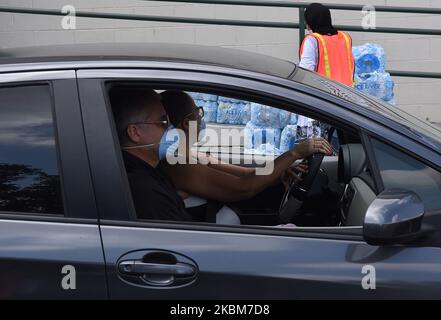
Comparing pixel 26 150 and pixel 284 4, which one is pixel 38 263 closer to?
pixel 26 150

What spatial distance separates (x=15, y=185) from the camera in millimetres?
3139

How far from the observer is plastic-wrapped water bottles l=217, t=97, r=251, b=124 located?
Result: 3680 millimetres

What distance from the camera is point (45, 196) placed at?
10.1ft

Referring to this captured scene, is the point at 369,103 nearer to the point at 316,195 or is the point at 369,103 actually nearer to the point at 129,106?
the point at 316,195

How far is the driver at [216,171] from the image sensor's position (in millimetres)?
3662

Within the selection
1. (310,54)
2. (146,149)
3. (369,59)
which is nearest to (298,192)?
(146,149)

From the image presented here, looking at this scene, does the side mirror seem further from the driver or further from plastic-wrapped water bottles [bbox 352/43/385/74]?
plastic-wrapped water bottles [bbox 352/43/385/74]

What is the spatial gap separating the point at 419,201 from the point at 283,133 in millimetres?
1497

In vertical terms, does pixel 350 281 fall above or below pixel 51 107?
below

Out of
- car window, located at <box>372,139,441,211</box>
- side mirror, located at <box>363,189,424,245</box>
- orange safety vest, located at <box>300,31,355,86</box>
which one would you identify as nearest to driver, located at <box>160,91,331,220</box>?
car window, located at <box>372,139,441,211</box>

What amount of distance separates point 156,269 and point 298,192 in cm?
113

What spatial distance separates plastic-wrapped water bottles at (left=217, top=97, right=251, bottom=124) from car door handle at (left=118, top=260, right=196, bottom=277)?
2.70 ft
